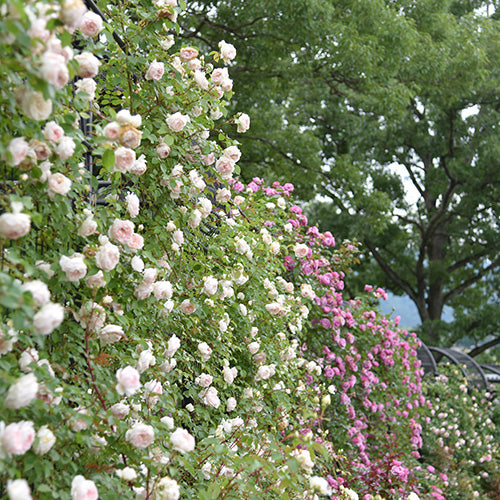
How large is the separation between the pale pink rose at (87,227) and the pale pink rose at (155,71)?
900 millimetres

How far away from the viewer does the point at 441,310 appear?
569 inches

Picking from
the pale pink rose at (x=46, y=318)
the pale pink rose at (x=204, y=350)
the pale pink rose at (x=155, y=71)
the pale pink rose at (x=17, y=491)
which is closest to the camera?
the pale pink rose at (x=17, y=491)

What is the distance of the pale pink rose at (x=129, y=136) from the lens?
1.65 metres

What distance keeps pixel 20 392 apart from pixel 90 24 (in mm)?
1118

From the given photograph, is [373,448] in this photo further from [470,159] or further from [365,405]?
[470,159]

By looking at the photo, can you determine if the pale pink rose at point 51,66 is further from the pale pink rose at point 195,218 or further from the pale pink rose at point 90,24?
the pale pink rose at point 195,218

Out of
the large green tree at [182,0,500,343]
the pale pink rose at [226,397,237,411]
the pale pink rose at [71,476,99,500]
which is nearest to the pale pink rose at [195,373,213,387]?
the pale pink rose at [226,397,237,411]

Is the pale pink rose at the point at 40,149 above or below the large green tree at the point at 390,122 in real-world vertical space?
below

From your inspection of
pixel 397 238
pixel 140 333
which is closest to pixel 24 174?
pixel 140 333

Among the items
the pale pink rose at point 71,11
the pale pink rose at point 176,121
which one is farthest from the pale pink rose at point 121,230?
the pale pink rose at point 176,121

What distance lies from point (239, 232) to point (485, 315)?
10.9 meters

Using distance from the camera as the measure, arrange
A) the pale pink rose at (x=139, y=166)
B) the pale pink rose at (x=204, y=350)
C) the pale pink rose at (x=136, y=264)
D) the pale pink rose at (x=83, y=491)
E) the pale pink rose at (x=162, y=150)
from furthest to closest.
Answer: the pale pink rose at (x=204, y=350), the pale pink rose at (x=162, y=150), the pale pink rose at (x=139, y=166), the pale pink rose at (x=136, y=264), the pale pink rose at (x=83, y=491)

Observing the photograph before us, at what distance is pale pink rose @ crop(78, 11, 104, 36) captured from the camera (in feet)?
5.88

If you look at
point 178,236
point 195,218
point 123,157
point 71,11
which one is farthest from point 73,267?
point 195,218
